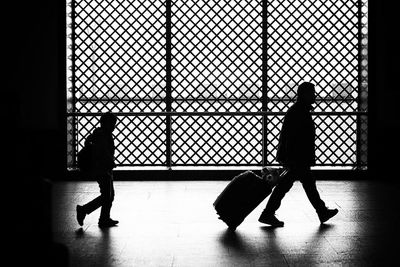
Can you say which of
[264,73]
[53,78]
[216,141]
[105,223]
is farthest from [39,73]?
[105,223]

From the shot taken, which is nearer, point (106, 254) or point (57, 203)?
point (106, 254)

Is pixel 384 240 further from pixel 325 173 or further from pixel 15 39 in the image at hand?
pixel 15 39

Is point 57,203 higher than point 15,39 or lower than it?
lower

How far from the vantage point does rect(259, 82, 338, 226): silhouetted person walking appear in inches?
262

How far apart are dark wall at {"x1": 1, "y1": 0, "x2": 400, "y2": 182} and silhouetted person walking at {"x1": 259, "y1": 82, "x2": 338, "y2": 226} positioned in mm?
3552

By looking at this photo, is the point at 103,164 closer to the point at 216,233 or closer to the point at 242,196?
the point at 216,233

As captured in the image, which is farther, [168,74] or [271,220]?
[168,74]

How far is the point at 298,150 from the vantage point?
263 inches

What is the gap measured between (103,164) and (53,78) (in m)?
3.82

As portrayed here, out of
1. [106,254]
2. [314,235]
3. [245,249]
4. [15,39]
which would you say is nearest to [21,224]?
[106,254]

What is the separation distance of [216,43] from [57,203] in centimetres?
380

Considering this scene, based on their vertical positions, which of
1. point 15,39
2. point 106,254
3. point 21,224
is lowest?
point 106,254

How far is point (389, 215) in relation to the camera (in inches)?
284

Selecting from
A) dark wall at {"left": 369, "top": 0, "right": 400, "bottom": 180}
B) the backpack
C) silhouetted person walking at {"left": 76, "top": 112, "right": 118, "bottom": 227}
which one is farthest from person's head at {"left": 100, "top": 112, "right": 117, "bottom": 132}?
dark wall at {"left": 369, "top": 0, "right": 400, "bottom": 180}
